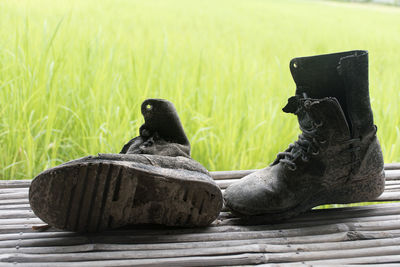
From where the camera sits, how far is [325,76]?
1.02 metres

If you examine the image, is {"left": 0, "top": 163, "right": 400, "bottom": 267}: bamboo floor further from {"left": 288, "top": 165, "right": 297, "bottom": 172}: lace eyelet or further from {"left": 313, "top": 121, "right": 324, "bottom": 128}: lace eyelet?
{"left": 313, "top": 121, "right": 324, "bottom": 128}: lace eyelet

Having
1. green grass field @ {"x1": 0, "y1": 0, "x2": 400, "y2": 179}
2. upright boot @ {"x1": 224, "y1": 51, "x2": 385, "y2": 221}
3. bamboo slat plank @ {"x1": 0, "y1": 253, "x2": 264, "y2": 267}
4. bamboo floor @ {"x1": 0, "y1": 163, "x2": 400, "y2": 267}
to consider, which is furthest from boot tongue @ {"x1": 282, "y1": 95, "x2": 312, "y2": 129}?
green grass field @ {"x1": 0, "y1": 0, "x2": 400, "y2": 179}

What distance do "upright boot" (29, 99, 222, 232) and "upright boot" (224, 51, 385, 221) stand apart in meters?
0.16

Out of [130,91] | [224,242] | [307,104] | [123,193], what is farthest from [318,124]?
[130,91]

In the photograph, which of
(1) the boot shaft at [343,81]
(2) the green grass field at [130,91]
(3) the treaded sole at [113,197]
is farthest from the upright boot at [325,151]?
(2) the green grass field at [130,91]

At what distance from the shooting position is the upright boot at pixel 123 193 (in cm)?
86

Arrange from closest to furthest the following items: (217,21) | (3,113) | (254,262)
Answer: (254,262)
(3,113)
(217,21)

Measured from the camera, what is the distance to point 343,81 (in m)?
1.00

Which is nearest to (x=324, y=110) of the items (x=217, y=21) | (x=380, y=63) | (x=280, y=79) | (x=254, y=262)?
(x=254, y=262)

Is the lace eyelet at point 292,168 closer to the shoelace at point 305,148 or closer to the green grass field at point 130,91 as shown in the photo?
the shoelace at point 305,148

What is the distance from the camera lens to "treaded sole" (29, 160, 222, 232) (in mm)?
854

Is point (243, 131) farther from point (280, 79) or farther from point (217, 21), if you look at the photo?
point (217, 21)

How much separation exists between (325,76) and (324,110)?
0.10 metres

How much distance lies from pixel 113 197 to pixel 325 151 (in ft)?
1.69
